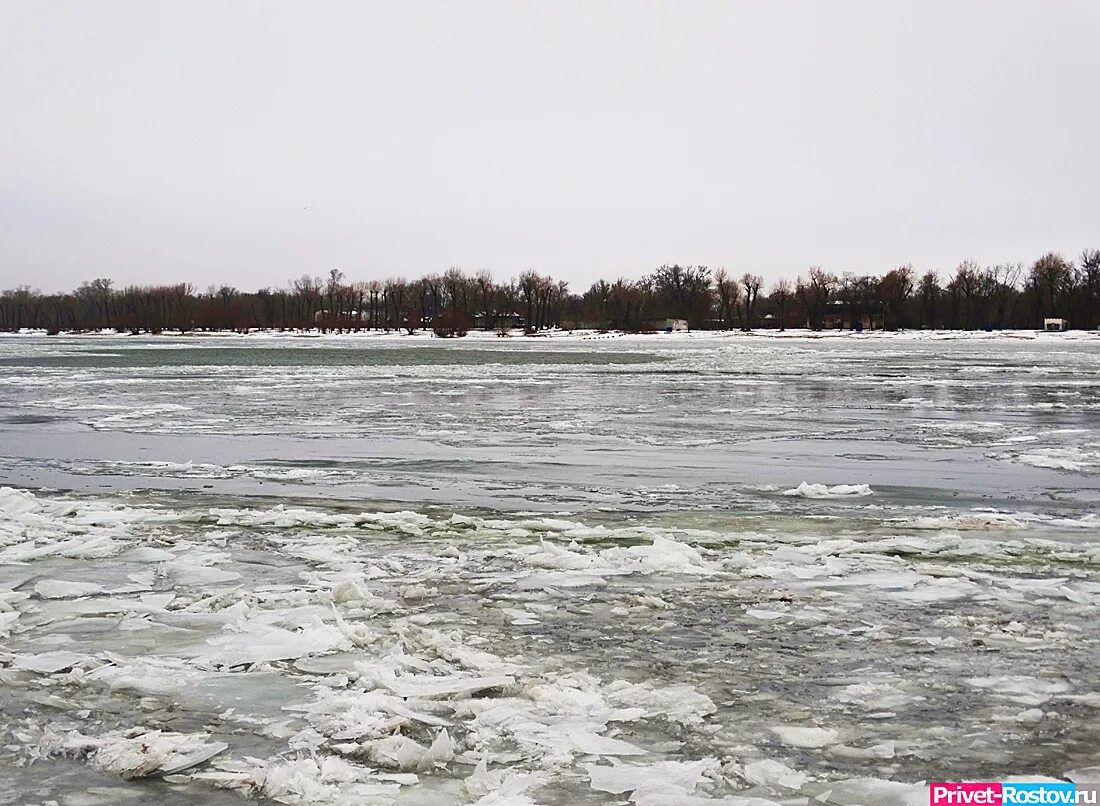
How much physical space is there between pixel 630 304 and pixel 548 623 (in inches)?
4456

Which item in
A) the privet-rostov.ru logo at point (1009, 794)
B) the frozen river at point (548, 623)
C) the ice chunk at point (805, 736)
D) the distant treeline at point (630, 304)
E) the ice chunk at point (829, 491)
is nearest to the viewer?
the privet-rostov.ru logo at point (1009, 794)

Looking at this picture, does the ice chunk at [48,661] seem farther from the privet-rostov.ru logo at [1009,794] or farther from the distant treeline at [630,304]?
the distant treeline at [630,304]

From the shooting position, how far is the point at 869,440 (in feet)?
43.8

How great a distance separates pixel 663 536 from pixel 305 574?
259 centimetres

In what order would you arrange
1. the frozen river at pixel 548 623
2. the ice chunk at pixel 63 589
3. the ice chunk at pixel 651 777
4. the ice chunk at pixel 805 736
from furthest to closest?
the ice chunk at pixel 63 589, the ice chunk at pixel 805 736, the frozen river at pixel 548 623, the ice chunk at pixel 651 777

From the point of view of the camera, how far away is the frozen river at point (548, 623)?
3527 mm

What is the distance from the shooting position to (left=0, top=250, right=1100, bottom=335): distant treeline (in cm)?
10762

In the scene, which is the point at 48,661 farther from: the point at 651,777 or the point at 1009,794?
the point at 1009,794

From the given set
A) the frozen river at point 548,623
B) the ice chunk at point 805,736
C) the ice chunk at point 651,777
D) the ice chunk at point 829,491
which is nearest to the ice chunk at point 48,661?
the frozen river at point 548,623

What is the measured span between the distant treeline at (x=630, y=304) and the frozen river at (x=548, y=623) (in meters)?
89.2

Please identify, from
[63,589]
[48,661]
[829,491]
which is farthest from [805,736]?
[829,491]

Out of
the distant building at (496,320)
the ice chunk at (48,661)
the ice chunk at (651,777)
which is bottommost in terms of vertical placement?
the ice chunk at (651,777)

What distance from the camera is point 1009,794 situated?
10.7 feet

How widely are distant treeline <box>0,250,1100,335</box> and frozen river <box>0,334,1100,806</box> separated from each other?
3510 inches
